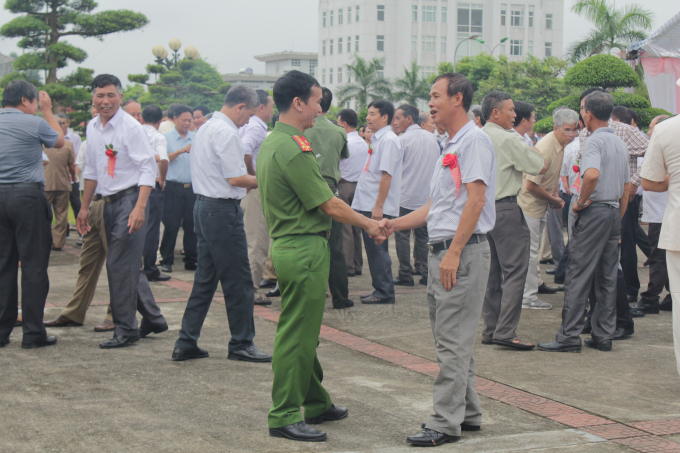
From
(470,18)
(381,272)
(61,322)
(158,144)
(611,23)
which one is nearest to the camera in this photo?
(61,322)

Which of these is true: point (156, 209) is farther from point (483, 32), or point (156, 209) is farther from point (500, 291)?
point (483, 32)

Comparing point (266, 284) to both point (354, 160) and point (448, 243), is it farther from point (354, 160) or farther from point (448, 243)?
point (448, 243)

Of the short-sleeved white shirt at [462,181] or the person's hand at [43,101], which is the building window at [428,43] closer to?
the person's hand at [43,101]

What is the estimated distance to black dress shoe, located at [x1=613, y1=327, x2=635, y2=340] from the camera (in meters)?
6.50

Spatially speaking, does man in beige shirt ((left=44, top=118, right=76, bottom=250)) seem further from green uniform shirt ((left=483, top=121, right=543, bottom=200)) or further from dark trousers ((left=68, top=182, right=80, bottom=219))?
green uniform shirt ((left=483, top=121, right=543, bottom=200))

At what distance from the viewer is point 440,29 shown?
91.1 meters

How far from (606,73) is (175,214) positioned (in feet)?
32.0

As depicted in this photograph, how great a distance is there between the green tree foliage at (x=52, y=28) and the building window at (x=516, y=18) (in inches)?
2777

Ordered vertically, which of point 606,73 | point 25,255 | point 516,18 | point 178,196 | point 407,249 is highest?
point 516,18

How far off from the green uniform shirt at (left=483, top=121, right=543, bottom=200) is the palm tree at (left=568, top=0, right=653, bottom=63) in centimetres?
3381

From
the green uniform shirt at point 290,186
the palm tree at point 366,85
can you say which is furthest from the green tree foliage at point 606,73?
the palm tree at point 366,85

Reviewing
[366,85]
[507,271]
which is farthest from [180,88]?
[507,271]

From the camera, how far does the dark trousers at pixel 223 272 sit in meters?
5.55

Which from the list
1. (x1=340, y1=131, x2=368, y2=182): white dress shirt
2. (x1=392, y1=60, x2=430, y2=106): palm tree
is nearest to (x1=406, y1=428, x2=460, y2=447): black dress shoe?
(x1=340, y1=131, x2=368, y2=182): white dress shirt
